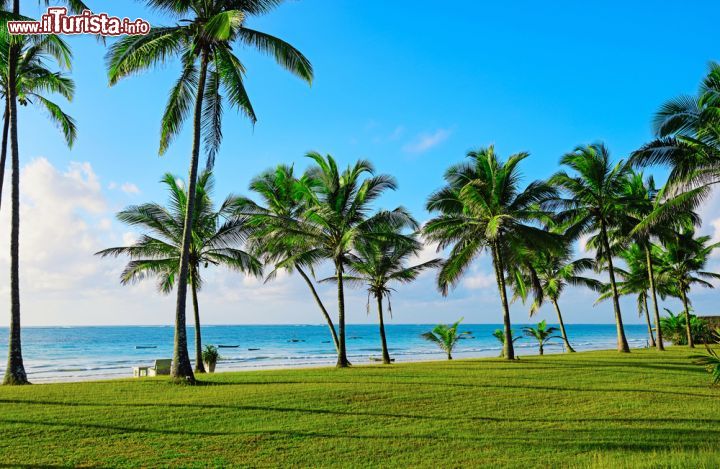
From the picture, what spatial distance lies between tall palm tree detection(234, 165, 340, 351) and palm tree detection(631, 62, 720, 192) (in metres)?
12.8

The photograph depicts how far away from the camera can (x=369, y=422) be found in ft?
31.7

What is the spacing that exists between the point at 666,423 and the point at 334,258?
12858 mm

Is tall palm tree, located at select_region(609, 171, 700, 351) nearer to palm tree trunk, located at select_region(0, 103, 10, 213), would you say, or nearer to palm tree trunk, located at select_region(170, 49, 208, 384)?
palm tree trunk, located at select_region(170, 49, 208, 384)

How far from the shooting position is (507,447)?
8.01 m

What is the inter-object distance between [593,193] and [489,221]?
777 centimetres

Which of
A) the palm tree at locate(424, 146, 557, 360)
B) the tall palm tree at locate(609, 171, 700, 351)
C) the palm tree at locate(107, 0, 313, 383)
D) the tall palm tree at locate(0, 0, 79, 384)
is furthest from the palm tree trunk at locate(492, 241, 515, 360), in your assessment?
the tall palm tree at locate(0, 0, 79, 384)

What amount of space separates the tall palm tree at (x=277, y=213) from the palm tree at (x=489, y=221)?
217 inches

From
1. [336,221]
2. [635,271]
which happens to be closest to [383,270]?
[336,221]

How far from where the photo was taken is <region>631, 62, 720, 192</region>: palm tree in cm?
1636

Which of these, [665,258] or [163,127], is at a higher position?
[163,127]

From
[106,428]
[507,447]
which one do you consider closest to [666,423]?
[507,447]

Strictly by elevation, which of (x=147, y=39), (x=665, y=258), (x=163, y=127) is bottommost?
(x=665, y=258)

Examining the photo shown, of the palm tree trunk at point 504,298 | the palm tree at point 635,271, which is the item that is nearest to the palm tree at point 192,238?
the palm tree trunk at point 504,298

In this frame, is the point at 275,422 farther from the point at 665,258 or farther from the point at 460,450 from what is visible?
the point at 665,258
